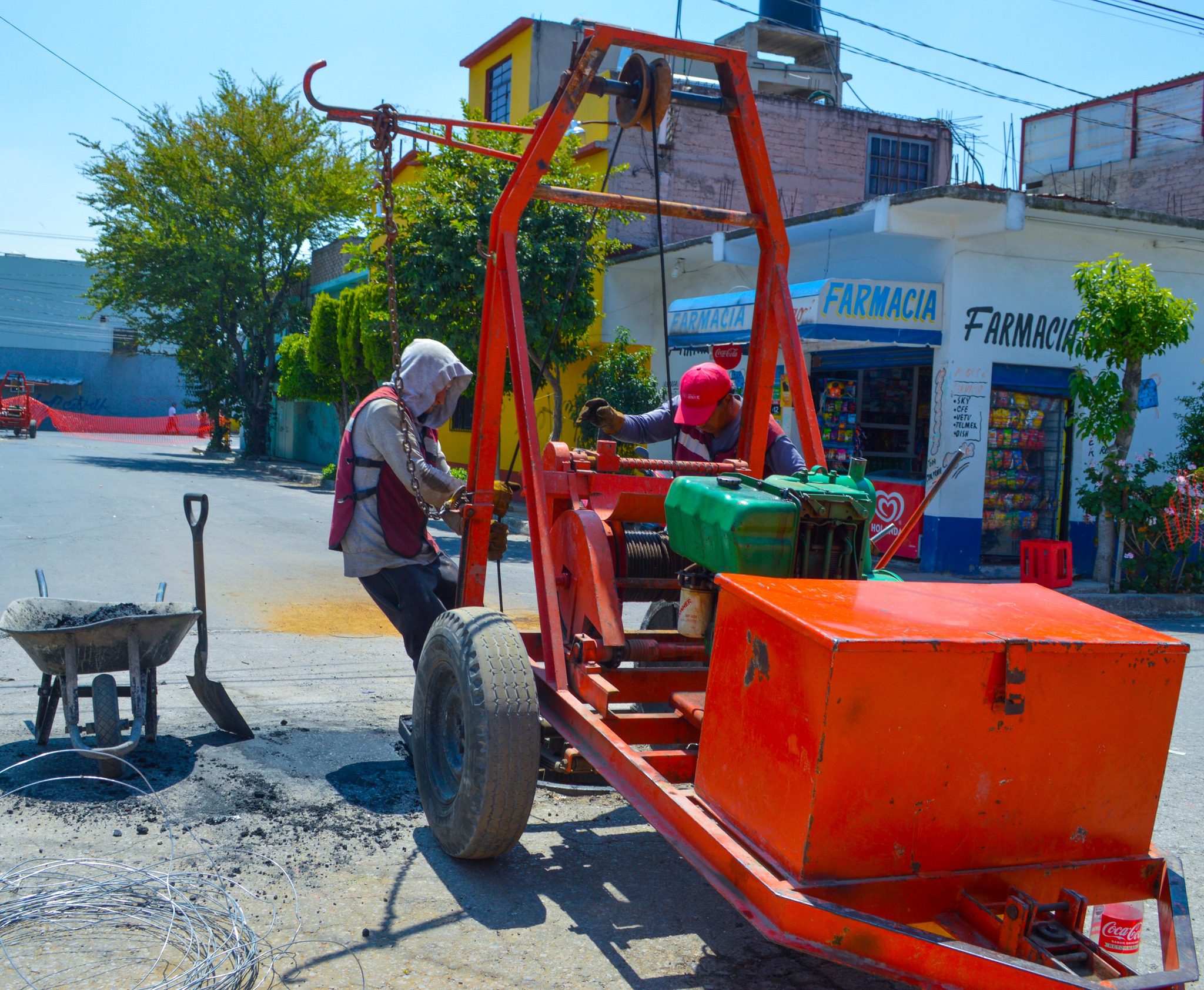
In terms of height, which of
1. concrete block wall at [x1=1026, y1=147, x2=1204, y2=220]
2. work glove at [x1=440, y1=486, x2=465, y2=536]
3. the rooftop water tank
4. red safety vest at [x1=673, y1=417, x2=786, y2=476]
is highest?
the rooftop water tank

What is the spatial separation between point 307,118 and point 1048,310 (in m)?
24.5

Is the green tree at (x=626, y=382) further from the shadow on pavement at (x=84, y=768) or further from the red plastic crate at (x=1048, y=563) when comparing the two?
the shadow on pavement at (x=84, y=768)

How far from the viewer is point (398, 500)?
4672 mm

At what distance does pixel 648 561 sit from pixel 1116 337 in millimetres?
8750

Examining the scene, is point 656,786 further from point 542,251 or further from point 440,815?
point 542,251

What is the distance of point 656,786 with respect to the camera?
291 cm

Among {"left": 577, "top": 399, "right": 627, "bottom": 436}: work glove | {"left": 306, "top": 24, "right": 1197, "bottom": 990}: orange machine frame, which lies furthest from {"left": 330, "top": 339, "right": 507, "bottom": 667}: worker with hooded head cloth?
{"left": 577, "top": 399, "right": 627, "bottom": 436}: work glove

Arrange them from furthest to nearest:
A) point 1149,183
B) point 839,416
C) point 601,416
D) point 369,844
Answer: point 1149,183 → point 839,416 → point 601,416 → point 369,844

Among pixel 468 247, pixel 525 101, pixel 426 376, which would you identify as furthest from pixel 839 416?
pixel 525 101

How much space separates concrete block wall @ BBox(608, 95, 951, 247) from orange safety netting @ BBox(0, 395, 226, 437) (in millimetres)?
28693

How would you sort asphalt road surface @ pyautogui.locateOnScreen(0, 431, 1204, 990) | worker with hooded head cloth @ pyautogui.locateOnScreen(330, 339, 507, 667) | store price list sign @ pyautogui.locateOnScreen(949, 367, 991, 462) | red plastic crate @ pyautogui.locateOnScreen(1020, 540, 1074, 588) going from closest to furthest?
asphalt road surface @ pyautogui.locateOnScreen(0, 431, 1204, 990) → worker with hooded head cloth @ pyautogui.locateOnScreen(330, 339, 507, 667) → red plastic crate @ pyautogui.locateOnScreen(1020, 540, 1074, 588) → store price list sign @ pyautogui.locateOnScreen(949, 367, 991, 462)

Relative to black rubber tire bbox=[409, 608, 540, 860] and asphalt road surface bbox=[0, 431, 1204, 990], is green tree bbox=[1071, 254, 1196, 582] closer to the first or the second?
asphalt road surface bbox=[0, 431, 1204, 990]

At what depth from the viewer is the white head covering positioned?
4.62 m

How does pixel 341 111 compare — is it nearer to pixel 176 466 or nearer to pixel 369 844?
pixel 369 844
